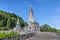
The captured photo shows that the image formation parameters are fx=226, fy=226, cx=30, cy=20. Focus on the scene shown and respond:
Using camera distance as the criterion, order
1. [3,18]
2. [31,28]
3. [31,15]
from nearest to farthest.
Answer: [31,28] < [31,15] < [3,18]

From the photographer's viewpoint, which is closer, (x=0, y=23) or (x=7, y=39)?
(x=7, y=39)

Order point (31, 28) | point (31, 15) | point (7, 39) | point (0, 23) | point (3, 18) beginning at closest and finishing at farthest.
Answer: point (7, 39) → point (31, 28) → point (31, 15) → point (0, 23) → point (3, 18)

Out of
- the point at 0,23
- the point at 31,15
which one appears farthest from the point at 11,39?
the point at 0,23

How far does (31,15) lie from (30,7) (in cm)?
271

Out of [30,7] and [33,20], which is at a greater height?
[30,7]

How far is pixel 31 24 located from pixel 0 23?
1932 cm

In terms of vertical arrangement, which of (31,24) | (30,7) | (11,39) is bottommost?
(11,39)

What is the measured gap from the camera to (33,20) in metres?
64.8

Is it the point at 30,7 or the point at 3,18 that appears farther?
the point at 3,18

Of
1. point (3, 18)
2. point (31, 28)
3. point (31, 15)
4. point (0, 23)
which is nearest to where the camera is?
point (31, 28)

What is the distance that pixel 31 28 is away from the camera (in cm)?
6256

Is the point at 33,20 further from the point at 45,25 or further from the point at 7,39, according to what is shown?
the point at 7,39

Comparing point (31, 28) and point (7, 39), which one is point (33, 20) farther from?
point (7, 39)

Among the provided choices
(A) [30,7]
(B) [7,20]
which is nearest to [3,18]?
(B) [7,20]
